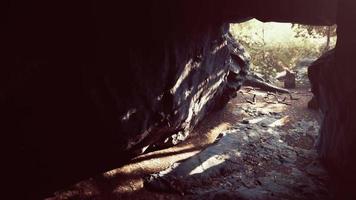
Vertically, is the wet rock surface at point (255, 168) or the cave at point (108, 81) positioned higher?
the cave at point (108, 81)

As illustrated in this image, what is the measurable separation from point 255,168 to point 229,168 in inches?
33.4

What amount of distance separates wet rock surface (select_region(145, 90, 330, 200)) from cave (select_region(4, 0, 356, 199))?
802 mm

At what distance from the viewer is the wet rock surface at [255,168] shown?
786 centimetres

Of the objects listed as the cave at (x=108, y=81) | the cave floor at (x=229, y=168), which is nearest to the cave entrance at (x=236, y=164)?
the cave floor at (x=229, y=168)

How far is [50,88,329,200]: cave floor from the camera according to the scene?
25.7ft

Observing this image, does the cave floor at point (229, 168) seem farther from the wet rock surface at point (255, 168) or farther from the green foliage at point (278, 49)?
the green foliage at point (278, 49)

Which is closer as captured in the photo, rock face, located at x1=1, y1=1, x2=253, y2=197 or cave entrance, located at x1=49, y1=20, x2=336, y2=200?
rock face, located at x1=1, y1=1, x2=253, y2=197

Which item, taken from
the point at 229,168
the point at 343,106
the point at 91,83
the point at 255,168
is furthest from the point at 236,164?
the point at 91,83

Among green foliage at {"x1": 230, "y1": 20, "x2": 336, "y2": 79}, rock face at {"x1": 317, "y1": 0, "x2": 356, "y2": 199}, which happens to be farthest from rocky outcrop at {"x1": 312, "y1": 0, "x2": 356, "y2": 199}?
green foliage at {"x1": 230, "y1": 20, "x2": 336, "y2": 79}

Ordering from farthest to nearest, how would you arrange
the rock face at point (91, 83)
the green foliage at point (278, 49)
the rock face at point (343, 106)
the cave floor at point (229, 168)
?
the green foliage at point (278, 49), the cave floor at point (229, 168), the rock face at point (343, 106), the rock face at point (91, 83)

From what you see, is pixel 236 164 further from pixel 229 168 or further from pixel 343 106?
pixel 343 106

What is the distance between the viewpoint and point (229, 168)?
9.27 metres

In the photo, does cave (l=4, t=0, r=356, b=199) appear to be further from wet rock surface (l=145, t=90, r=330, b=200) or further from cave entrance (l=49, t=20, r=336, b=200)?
wet rock surface (l=145, t=90, r=330, b=200)

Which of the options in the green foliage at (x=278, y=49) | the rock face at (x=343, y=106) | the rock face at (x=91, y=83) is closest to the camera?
the rock face at (x=91, y=83)
